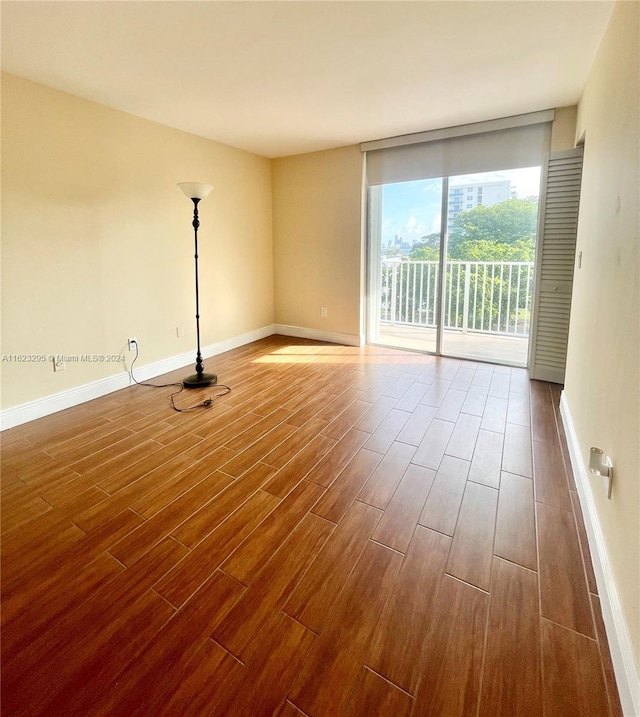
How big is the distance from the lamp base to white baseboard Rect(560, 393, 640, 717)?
2.81 metres

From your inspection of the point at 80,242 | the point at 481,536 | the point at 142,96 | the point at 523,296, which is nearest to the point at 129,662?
the point at 481,536

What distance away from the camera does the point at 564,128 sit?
3209 millimetres

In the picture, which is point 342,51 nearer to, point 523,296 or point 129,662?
point 129,662

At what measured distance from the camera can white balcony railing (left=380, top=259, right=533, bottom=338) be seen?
4.54 meters

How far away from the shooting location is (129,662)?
3.80 feet

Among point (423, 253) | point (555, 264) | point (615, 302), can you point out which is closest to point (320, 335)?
point (423, 253)

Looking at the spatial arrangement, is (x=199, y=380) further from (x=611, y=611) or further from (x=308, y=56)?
(x=611, y=611)

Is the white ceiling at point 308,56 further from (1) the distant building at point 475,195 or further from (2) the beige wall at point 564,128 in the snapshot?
(1) the distant building at point 475,195

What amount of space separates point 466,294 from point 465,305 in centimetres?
14

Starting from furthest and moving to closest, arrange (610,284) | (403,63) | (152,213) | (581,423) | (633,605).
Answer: (152,213)
(403,63)
(581,423)
(610,284)
(633,605)

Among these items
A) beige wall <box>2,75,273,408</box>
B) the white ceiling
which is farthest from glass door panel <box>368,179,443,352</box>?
beige wall <box>2,75,273,408</box>

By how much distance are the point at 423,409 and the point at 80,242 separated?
2.94 meters

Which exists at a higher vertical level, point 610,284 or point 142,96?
point 142,96

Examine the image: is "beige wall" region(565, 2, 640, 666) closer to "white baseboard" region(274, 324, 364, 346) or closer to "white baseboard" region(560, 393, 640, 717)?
"white baseboard" region(560, 393, 640, 717)
